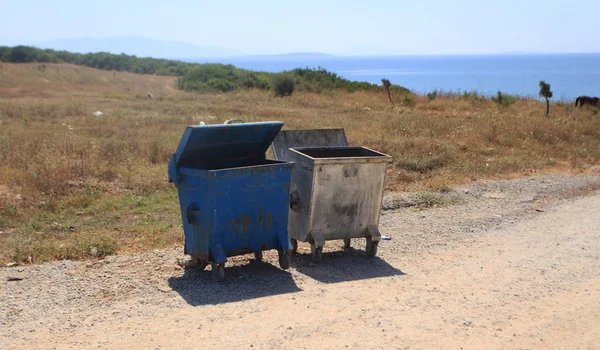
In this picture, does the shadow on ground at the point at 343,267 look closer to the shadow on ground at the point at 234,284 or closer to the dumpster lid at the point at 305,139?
the shadow on ground at the point at 234,284

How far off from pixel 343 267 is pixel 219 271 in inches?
57.2

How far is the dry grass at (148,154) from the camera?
8.35 m

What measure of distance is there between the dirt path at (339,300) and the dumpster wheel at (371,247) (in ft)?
0.34

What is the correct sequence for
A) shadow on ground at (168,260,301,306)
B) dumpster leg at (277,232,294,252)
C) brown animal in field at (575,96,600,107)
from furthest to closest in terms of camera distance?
brown animal in field at (575,96,600,107), dumpster leg at (277,232,294,252), shadow on ground at (168,260,301,306)

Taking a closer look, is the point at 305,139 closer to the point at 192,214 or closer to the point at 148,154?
the point at 192,214

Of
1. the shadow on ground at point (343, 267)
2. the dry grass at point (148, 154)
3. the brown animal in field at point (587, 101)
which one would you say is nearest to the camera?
the shadow on ground at point (343, 267)

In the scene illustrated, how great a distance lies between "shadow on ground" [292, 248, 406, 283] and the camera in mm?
6473

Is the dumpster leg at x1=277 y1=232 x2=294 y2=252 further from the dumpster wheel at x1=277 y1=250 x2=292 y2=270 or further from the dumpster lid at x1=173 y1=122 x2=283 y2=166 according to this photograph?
the dumpster lid at x1=173 y1=122 x2=283 y2=166

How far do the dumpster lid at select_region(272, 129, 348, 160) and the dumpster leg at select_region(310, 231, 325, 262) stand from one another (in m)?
1.07

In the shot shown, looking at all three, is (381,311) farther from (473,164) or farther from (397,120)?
(397,120)

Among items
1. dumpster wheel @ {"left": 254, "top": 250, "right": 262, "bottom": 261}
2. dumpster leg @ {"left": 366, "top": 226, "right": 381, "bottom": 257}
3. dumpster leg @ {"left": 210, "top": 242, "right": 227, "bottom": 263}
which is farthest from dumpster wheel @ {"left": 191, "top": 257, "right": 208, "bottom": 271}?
dumpster leg @ {"left": 366, "top": 226, "right": 381, "bottom": 257}

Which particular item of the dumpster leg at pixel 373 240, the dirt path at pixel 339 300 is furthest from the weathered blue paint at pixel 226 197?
the dumpster leg at pixel 373 240

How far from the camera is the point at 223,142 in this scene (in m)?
6.52

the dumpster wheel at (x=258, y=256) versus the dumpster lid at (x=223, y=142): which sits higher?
the dumpster lid at (x=223, y=142)
